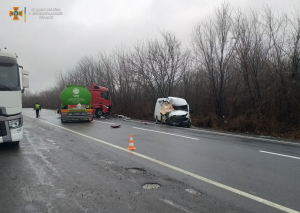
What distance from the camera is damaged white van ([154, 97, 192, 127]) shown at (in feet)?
59.3

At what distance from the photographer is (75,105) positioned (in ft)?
65.4

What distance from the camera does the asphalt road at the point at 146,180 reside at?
395 cm

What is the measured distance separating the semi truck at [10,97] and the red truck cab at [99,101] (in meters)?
18.5

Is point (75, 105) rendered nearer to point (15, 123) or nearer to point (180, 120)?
point (180, 120)

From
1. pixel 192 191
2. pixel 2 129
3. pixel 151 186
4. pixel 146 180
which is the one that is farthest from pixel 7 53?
pixel 192 191

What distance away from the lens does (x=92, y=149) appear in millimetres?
8398

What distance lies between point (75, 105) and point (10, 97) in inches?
475

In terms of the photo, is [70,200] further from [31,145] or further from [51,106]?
[51,106]

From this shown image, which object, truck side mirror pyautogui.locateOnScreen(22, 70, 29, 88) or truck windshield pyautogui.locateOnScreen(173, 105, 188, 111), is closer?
truck side mirror pyautogui.locateOnScreen(22, 70, 29, 88)

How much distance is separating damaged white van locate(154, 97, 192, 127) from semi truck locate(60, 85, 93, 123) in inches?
230

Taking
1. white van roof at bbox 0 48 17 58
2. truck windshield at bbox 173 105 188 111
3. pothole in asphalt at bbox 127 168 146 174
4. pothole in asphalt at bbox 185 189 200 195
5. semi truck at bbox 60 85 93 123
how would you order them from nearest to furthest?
pothole in asphalt at bbox 185 189 200 195
pothole in asphalt at bbox 127 168 146 174
white van roof at bbox 0 48 17 58
truck windshield at bbox 173 105 188 111
semi truck at bbox 60 85 93 123

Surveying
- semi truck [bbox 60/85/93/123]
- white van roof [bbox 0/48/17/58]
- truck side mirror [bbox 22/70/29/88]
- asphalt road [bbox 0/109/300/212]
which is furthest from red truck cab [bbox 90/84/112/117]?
asphalt road [bbox 0/109/300/212]

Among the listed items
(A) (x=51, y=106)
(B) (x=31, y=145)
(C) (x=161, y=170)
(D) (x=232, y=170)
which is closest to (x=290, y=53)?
(D) (x=232, y=170)

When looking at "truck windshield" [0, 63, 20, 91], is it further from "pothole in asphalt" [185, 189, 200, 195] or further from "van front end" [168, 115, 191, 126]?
"van front end" [168, 115, 191, 126]
